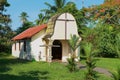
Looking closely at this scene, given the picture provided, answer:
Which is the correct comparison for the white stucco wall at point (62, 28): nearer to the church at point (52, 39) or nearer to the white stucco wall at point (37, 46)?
the church at point (52, 39)

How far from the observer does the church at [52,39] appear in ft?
108

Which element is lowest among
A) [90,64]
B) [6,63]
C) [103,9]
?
[6,63]

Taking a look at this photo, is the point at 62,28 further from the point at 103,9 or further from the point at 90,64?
the point at 90,64

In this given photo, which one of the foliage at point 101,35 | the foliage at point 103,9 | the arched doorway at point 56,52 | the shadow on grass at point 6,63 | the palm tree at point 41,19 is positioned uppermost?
the palm tree at point 41,19

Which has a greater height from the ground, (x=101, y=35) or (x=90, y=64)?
(x=101, y=35)

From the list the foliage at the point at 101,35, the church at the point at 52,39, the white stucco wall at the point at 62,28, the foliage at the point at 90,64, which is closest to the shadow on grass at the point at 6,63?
the church at the point at 52,39

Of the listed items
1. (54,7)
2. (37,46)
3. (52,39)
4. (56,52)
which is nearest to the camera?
(52,39)

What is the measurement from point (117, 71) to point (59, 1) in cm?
3913

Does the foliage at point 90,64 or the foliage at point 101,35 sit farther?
the foliage at point 101,35

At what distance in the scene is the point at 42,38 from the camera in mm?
34281

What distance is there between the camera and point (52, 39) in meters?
32.5

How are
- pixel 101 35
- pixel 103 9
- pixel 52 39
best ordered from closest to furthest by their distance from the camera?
pixel 52 39 → pixel 103 9 → pixel 101 35

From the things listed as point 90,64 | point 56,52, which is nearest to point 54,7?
point 56,52

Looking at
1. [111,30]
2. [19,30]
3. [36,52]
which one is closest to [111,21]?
[111,30]
